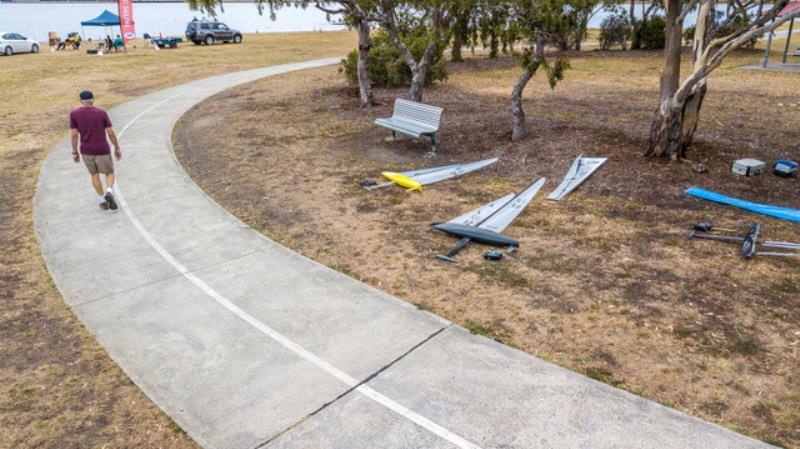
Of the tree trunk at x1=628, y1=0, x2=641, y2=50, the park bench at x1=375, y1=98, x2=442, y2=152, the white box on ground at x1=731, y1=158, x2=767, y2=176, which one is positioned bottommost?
the white box on ground at x1=731, y1=158, x2=767, y2=176

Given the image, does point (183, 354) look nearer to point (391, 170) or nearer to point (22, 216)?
point (22, 216)

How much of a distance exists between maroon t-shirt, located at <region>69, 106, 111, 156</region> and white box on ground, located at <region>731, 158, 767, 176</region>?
12.0 metres

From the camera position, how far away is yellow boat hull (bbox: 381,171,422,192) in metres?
11.0

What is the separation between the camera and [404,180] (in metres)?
11.1

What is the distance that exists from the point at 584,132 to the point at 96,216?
11248 millimetres

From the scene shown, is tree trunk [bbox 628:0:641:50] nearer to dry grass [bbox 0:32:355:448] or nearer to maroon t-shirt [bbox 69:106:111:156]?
dry grass [bbox 0:32:355:448]

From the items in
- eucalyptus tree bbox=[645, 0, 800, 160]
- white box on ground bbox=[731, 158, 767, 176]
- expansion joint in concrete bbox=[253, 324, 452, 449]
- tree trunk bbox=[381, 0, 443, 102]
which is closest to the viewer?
expansion joint in concrete bbox=[253, 324, 452, 449]

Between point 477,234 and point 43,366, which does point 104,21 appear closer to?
point 477,234

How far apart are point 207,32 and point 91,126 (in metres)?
38.1

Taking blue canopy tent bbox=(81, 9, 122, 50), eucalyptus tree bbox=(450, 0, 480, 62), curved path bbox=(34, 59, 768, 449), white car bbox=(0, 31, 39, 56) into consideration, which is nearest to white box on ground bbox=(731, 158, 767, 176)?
eucalyptus tree bbox=(450, 0, 480, 62)

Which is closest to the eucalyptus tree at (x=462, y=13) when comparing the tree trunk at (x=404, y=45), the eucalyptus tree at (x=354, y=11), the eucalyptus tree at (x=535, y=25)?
the tree trunk at (x=404, y=45)

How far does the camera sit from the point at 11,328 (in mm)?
6539

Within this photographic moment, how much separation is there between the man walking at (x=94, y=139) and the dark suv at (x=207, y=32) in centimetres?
3697

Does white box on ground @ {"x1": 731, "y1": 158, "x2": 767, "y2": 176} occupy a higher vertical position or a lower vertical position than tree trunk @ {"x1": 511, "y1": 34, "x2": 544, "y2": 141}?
lower
